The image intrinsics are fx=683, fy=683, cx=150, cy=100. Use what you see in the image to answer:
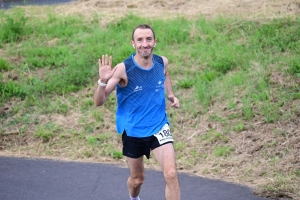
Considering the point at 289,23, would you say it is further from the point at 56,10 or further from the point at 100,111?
the point at 56,10

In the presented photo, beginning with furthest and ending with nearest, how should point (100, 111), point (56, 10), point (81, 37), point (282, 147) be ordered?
point (56, 10)
point (81, 37)
point (100, 111)
point (282, 147)

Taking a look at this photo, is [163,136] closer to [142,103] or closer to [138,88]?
[142,103]

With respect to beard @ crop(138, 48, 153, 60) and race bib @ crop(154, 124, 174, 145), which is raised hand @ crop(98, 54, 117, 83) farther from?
race bib @ crop(154, 124, 174, 145)

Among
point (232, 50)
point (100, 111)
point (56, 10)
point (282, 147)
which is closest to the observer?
point (282, 147)

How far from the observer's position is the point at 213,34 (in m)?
13.1

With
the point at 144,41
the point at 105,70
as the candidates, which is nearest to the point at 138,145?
the point at 105,70

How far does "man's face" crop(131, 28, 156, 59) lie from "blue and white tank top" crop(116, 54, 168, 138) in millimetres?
147

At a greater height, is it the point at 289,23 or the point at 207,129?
the point at 289,23

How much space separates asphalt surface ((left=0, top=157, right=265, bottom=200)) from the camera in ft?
28.2

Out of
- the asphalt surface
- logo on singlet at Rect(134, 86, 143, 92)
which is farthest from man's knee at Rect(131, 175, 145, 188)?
the asphalt surface

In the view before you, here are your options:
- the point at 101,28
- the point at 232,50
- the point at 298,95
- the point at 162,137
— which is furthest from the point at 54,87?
the point at 162,137

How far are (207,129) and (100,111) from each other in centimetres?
199

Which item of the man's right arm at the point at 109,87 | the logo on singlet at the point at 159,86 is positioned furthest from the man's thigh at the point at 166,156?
the man's right arm at the point at 109,87

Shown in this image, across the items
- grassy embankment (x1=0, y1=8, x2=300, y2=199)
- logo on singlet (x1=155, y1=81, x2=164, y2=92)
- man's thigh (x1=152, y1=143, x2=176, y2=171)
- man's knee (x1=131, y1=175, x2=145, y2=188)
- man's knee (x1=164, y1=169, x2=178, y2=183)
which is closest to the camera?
man's knee (x1=164, y1=169, x2=178, y2=183)
